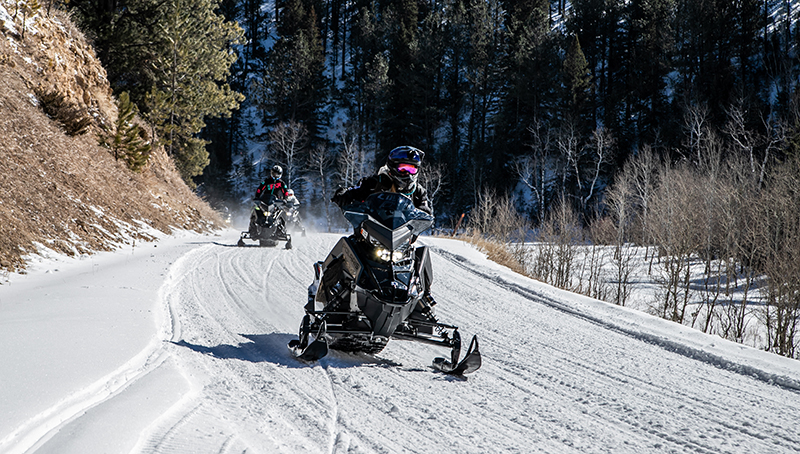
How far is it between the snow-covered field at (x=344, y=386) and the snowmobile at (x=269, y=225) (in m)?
6.76

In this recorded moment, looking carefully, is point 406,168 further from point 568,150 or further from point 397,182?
point 568,150

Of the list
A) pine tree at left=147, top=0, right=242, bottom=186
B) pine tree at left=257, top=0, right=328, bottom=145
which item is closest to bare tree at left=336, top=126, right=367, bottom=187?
pine tree at left=257, top=0, right=328, bottom=145

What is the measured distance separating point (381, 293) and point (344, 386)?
0.84 m

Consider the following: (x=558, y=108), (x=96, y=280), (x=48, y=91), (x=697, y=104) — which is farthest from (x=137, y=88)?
(x=697, y=104)

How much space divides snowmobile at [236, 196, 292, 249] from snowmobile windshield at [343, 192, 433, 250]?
9.47 metres

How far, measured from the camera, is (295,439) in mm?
3092

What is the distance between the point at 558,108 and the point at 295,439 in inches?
1860

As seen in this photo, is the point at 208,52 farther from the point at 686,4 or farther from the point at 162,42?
the point at 686,4

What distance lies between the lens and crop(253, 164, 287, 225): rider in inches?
554

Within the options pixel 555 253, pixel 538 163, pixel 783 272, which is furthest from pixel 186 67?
pixel 538 163

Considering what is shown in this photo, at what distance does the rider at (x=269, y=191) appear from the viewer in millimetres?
14072

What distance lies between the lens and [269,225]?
46.1ft

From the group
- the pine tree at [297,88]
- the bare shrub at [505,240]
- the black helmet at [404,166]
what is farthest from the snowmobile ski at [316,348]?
the pine tree at [297,88]

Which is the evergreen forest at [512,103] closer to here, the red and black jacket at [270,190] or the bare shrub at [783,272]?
the bare shrub at [783,272]
